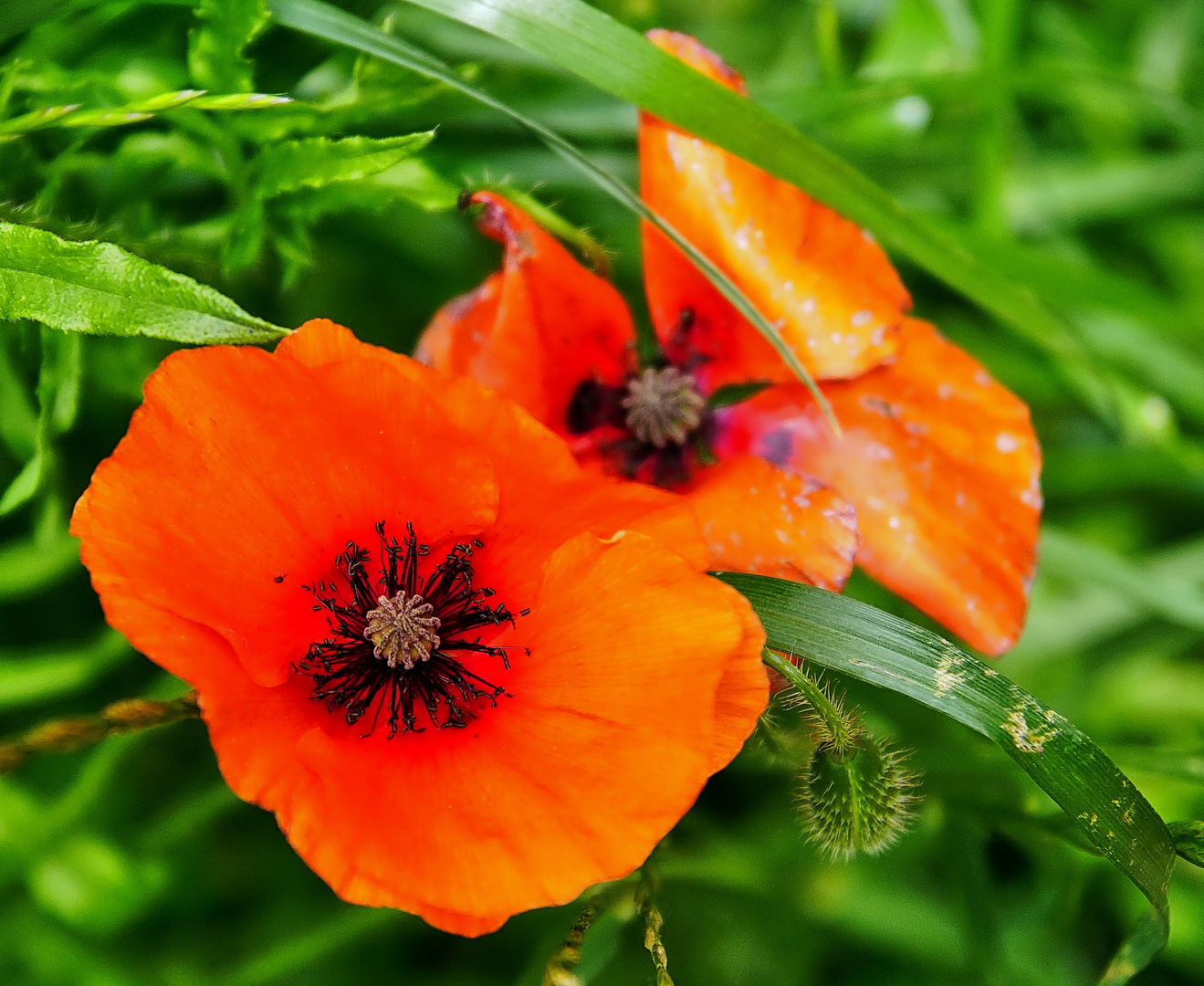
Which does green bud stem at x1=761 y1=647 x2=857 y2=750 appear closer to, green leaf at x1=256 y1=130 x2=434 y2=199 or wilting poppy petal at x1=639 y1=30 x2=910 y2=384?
wilting poppy petal at x1=639 y1=30 x2=910 y2=384

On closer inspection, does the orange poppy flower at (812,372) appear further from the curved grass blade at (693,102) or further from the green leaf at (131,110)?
the green leaf at (131,110)

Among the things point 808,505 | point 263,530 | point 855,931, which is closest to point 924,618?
point 855,931

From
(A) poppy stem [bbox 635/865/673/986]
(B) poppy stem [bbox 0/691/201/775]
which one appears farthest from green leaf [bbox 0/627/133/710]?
(A) poppy stem [bbox 635/865/673/986]

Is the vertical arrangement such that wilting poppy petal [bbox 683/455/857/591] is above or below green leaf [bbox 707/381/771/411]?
above

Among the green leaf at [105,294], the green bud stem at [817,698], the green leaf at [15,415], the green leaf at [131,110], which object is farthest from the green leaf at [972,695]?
the green leaf at [15,415]

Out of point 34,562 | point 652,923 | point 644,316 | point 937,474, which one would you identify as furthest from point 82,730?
point 644,316
